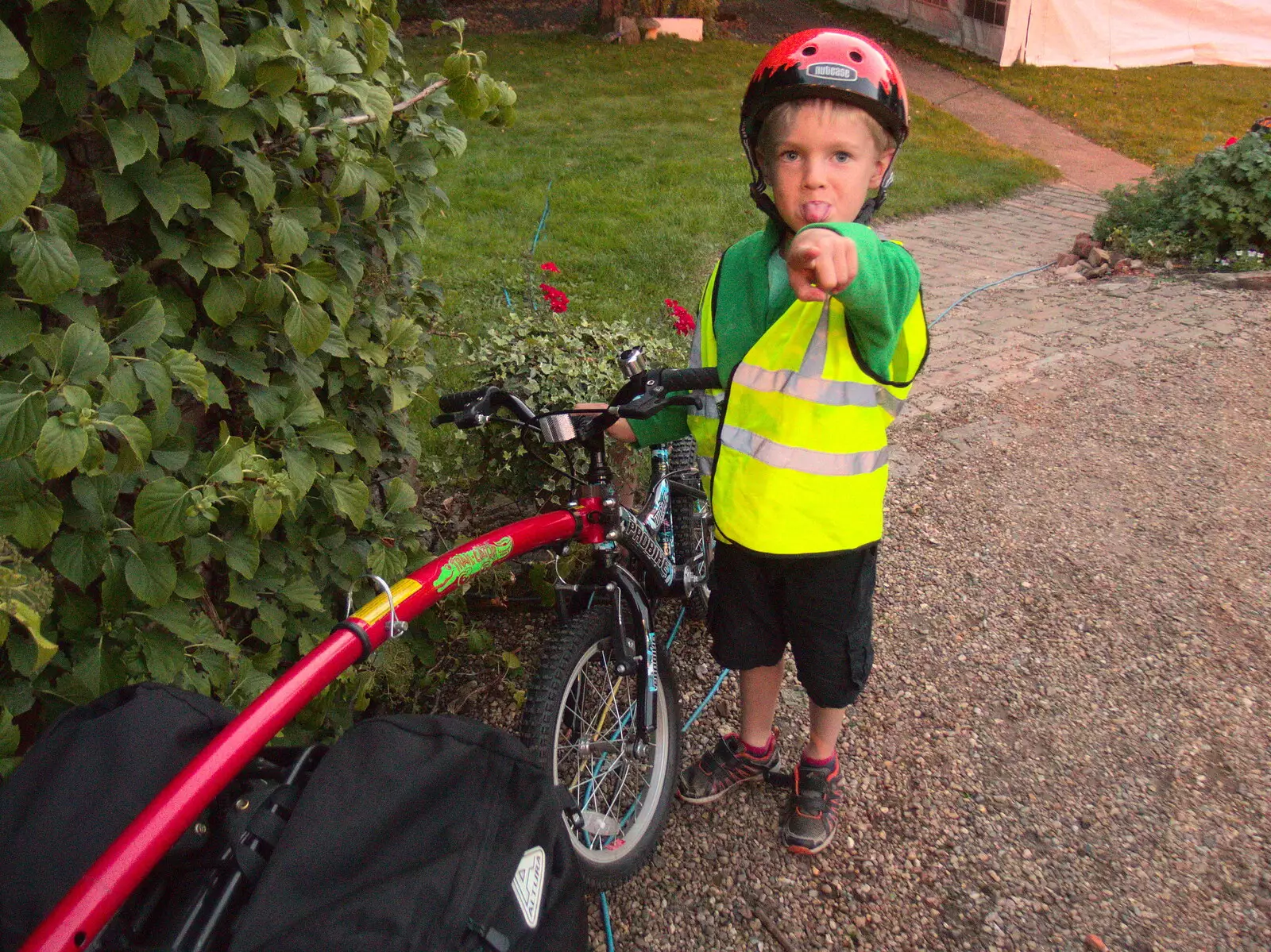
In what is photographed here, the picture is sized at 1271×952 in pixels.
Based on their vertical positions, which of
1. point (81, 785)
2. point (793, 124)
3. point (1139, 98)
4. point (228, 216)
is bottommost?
point (1139, 98)

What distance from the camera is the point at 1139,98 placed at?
44.2ft

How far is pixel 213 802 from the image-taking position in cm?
145

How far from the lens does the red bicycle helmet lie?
1815 millimetres

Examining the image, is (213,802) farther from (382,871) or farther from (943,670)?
(943,670)

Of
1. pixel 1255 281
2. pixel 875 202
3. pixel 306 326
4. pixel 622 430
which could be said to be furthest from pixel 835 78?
pixel 1255 281

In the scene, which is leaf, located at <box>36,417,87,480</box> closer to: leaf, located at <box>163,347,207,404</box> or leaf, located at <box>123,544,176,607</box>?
leaf, located at <box>163,347,207,404</box>

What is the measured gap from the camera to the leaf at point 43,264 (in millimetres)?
1448

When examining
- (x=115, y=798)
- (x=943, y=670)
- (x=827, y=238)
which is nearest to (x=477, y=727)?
(x=115, y=798)

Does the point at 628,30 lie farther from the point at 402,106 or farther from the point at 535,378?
the point at 402,106

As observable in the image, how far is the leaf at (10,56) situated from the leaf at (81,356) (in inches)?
14.7

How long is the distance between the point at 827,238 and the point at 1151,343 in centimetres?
501

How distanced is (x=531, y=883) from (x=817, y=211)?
1.31m

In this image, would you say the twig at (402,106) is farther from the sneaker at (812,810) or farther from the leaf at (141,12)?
the sneaker at (812,810)

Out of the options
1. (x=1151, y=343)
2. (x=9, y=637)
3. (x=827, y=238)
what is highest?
(x=827, y=238)
